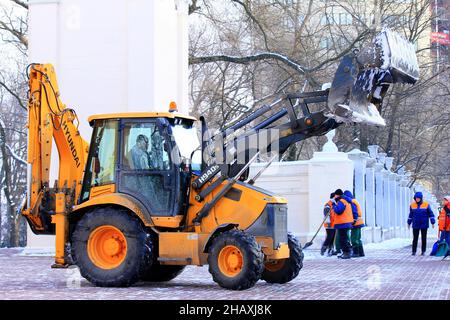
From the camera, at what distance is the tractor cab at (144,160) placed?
13.9m

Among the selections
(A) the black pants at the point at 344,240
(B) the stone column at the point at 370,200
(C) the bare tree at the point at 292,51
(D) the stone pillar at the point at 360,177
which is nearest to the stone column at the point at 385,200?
(C) the bare tree at the point at 292,51

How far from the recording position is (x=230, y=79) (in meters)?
39.1

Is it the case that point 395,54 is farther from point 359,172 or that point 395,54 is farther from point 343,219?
point 359,172

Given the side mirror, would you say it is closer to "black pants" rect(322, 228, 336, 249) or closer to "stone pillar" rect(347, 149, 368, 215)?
"black pants" rect(322, 228, 336, 249)

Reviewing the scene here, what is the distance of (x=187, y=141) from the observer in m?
14.3

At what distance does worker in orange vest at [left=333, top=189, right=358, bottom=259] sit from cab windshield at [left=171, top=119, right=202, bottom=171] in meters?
7.98

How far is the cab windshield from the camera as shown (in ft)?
46.2

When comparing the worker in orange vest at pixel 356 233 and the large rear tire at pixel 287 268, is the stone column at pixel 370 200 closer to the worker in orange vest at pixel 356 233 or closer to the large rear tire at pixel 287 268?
the worker in orange vest at pixel 356 233

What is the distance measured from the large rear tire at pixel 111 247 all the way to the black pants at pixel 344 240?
30.7ft

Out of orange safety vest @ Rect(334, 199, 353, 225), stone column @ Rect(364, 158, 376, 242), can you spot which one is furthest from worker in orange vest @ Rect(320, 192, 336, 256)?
stone column @ Rect(364, 158, 376, 242)

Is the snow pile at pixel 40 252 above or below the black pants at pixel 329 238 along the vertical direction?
below

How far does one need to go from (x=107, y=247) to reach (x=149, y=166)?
141cm
